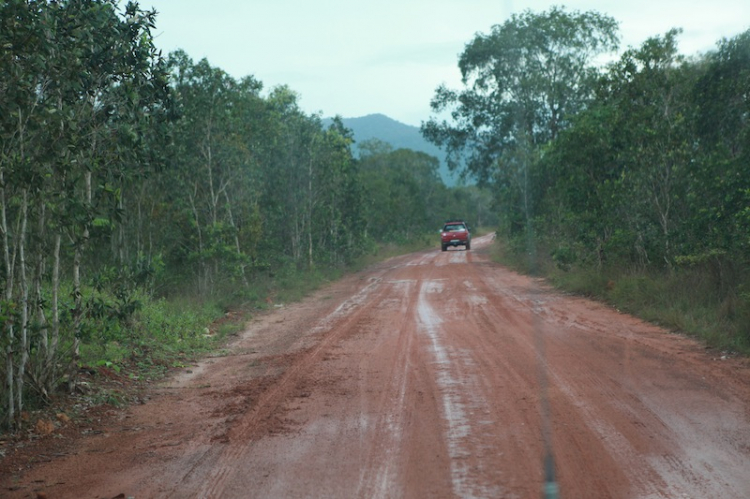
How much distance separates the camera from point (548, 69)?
38.7 meters

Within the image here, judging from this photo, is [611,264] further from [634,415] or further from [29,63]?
[29,63]

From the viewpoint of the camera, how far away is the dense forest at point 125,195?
7.01 meters

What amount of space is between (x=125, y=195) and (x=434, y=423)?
1455cm

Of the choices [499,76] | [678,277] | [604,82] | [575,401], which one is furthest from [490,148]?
[575,401]

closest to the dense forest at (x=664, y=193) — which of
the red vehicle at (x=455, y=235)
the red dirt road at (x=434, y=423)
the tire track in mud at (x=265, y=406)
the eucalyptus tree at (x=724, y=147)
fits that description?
the eucalyptus tree at (x=724, y=147)

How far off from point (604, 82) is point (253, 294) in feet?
34.0

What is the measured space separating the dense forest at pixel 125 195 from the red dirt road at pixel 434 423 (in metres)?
1.22

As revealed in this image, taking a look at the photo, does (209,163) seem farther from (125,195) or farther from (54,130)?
(54,130)

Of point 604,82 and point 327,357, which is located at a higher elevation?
point 604,82

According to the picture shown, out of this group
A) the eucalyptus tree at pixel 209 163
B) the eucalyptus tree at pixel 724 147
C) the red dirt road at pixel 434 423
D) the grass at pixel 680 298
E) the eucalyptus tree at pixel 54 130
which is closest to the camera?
the red dirt road at pixel 434 423

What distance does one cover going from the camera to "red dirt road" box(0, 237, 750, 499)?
5.19 meters

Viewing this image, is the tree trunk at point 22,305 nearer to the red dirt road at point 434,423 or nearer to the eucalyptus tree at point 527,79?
the red dirt road at point 434,423

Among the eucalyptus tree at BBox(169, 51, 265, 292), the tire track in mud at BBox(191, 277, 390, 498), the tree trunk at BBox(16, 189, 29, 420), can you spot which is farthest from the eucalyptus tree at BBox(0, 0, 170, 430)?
the eucalyptus tree at BBox(169, 51, 265, 292)

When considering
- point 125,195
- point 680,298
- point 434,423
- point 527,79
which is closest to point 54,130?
point 434,423
